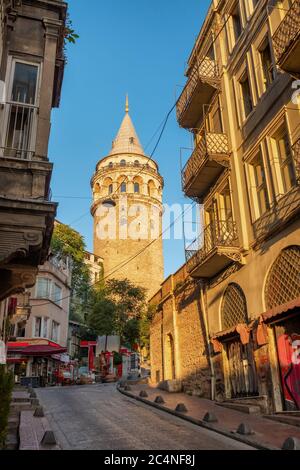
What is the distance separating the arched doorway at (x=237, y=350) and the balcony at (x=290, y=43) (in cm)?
692

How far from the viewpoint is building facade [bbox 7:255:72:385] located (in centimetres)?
3359

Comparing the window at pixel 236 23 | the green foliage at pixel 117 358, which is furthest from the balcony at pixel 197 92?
the green foliage at pixel 117 358

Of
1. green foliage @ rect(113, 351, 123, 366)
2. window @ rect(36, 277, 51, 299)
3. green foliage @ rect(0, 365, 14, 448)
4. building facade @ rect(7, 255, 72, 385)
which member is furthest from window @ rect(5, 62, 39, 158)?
green foliage @ rect(113, 351, 123, 366)

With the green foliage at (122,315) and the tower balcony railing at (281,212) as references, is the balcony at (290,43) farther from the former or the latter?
the green foliage at (122,315)

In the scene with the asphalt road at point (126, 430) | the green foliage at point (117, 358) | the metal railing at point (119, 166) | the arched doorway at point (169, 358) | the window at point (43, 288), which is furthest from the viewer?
the metal railing at point (119, 166)

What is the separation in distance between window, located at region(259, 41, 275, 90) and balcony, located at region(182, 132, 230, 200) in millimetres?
2671

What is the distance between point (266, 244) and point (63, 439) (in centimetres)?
749

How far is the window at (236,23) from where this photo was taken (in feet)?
53.3

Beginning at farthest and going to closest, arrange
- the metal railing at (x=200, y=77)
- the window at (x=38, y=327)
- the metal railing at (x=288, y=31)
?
the window at (x=38, y=327) → the metal railing at (x=200, y=77) → the metal railing at (x=288, y=31)

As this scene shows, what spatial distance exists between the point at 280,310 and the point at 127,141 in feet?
202

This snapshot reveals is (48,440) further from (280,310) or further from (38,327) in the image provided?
(38,327)

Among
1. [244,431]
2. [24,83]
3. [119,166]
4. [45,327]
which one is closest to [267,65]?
[24,83]

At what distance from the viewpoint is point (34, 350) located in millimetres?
33156
